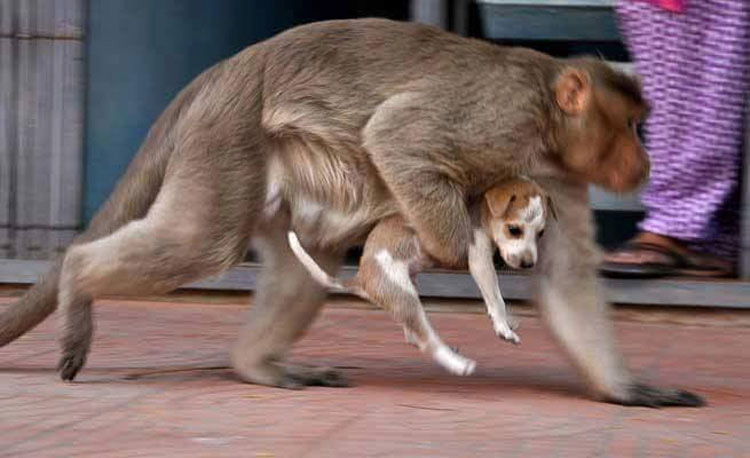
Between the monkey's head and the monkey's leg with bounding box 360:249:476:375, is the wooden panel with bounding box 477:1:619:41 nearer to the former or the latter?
the monkey's head

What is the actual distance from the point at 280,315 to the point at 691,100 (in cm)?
252

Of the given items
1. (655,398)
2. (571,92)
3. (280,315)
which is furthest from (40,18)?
(655,398)

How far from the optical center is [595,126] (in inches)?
232

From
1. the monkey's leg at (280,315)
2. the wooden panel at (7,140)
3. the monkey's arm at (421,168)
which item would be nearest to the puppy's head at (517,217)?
the monkey's arm at (421,168)

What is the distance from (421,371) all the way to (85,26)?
2756mm

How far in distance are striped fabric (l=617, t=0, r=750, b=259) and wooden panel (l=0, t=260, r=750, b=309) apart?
24 centimetres

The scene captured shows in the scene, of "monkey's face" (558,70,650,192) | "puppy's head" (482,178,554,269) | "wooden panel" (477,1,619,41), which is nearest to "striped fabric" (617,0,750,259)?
"wooden panel" (477,1,619,41)

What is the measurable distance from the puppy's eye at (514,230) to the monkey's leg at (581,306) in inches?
7.8

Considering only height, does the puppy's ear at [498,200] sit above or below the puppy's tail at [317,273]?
above

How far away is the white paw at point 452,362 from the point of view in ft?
18.5

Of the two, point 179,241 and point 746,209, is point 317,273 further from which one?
point 746,209

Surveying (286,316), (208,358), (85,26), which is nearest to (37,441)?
(286,316)

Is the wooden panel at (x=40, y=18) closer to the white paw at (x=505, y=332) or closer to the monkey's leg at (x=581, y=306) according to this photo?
the monkey's leg at (x=581, y=306)

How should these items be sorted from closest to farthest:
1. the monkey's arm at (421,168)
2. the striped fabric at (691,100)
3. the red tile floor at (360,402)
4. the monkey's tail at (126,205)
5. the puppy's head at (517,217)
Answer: the red tile floor at (360,402)
the monkey's arm at (421,168)
the puppy's head at (517,217)
the monkey's tail at (126,205)
the striped fabric at (691,100)
